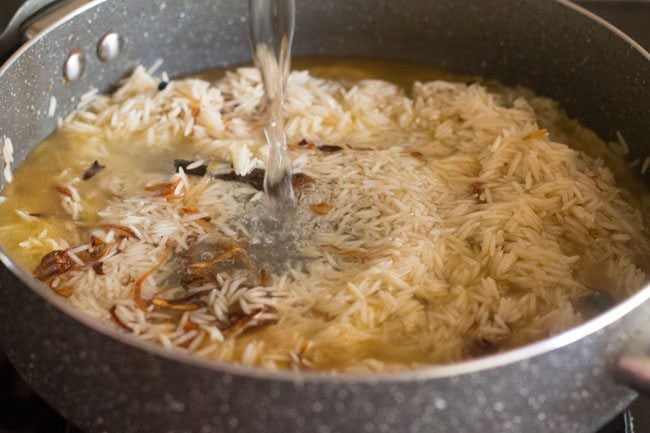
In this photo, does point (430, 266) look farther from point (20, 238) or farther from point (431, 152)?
point (20, 238)

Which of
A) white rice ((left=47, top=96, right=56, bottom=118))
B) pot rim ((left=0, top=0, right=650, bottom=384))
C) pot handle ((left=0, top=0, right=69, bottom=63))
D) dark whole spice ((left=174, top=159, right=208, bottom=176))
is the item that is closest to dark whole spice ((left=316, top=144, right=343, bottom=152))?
dark whole spice ((left=174, top=159, right=208, bottom=176))

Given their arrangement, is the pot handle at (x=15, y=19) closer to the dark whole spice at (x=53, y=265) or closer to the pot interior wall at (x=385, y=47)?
the pot interior wall at (x=385, y=47)

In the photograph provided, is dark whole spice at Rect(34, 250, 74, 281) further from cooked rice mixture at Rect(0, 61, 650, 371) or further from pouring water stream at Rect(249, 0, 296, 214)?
pouring water stream at Rect(249, 0, 296, 214)

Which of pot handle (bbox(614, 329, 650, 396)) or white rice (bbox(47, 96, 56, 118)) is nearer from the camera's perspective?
pot handle (bbox(614, 329, 650, 396))

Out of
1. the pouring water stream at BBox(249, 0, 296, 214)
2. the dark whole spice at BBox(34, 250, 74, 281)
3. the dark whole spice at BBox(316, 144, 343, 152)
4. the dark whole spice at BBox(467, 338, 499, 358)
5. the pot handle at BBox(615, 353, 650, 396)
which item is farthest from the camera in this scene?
the dark whole spice at BBox(316, 144, 343, 152)

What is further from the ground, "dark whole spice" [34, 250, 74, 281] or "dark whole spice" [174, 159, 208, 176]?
"dark whole spice" [174, 159, 208, 176]

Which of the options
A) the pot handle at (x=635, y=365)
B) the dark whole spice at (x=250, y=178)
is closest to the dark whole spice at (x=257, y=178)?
the dark whole spice at (x=250, y=178)

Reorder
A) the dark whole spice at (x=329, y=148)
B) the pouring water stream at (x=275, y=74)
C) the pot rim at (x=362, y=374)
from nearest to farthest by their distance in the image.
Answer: the pot rim at (x=362, y=374) → the pouring water stream at (x=275, y=74) → the dark whole spice at (x=329, y=148)

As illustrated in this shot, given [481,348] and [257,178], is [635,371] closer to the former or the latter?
[481,348]
